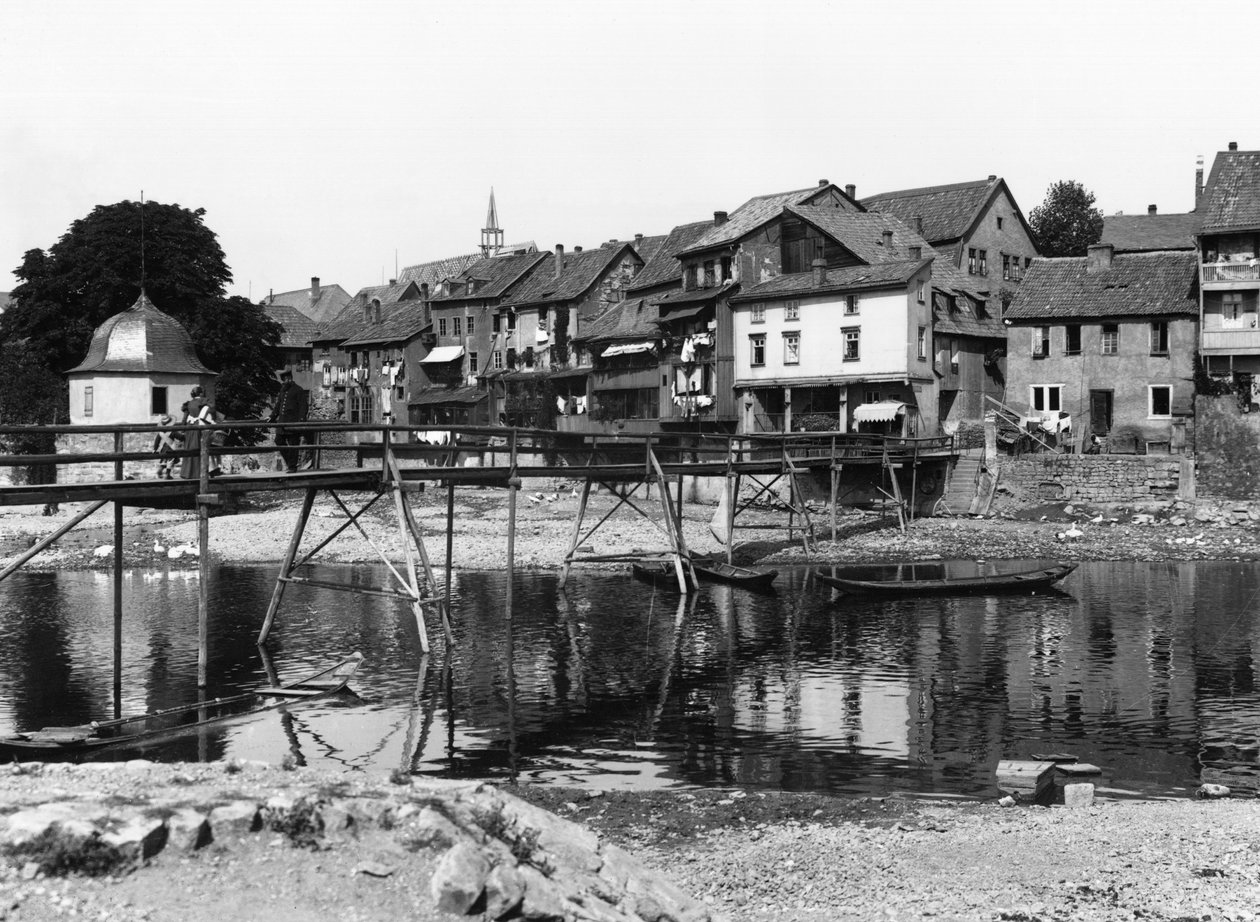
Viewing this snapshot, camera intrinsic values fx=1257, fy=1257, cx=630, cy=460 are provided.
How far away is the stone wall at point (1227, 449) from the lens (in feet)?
178

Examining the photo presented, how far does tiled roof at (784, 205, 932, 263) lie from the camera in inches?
2603

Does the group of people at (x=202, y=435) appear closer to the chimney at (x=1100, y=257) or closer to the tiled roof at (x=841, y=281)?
the tiled roof at (x=841, y=281)

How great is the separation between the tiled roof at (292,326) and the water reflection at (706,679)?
217 feet

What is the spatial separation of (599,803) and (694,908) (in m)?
5.96

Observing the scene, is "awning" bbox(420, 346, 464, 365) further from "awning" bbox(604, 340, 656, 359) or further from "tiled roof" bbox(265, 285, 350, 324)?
"tiled roof" bbox(265, 285, 350, 324)

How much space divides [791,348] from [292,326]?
5788 centimetres

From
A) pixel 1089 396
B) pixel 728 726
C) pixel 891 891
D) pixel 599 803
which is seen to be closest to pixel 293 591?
pixel 728 726

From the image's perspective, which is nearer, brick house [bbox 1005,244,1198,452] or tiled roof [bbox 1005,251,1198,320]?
brick house [bbox 1005,244,1198,452]

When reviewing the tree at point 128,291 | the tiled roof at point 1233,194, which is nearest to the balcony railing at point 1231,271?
the tiled roof at point 1233,194

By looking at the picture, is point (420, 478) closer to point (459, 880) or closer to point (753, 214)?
point (459, 880)

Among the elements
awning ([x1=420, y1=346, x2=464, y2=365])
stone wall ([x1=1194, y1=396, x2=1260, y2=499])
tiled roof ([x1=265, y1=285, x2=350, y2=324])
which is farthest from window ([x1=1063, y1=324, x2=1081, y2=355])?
tiled roof ([x1=265, y1=285, x2=350, y2=324])

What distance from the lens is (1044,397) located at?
62.9m

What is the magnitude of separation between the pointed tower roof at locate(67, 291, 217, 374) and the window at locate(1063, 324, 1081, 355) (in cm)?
4327

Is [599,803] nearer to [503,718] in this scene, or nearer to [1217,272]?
[503,718]
